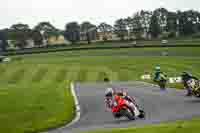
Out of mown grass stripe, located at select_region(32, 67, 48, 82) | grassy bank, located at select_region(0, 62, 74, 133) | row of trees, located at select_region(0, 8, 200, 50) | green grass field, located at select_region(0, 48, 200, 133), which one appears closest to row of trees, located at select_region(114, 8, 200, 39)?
row of trees, located at select_region(0, 8, 200, 50)

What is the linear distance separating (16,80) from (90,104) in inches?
1246

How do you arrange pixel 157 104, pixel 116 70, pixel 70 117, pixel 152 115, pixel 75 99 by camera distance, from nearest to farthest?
pixel 152 115
pixel 70 117
pixel 157 104
pixel 75 99
pixel 116 70

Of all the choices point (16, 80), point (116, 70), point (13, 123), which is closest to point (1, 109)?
point (13, 123)

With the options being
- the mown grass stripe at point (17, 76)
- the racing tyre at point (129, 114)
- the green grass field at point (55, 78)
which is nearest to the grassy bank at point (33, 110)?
the green grass field at point (55, 78)

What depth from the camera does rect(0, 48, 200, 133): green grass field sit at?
2158 centimetres

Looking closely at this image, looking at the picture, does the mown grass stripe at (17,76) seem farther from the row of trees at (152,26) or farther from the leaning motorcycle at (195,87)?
the row of trees at (152,26)

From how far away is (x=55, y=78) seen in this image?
56.2 m

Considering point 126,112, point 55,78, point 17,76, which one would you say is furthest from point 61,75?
point 126,112

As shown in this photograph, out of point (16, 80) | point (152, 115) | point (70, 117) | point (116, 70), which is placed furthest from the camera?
point (116, 70)

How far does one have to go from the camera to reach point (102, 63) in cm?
6969

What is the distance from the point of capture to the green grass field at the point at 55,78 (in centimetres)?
2158

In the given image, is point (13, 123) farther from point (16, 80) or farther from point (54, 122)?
point (16, 80)

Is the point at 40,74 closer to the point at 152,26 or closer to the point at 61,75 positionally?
the point at 61,75

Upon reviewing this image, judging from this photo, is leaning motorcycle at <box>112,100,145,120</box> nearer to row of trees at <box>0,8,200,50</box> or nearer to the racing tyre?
the racing tyre
